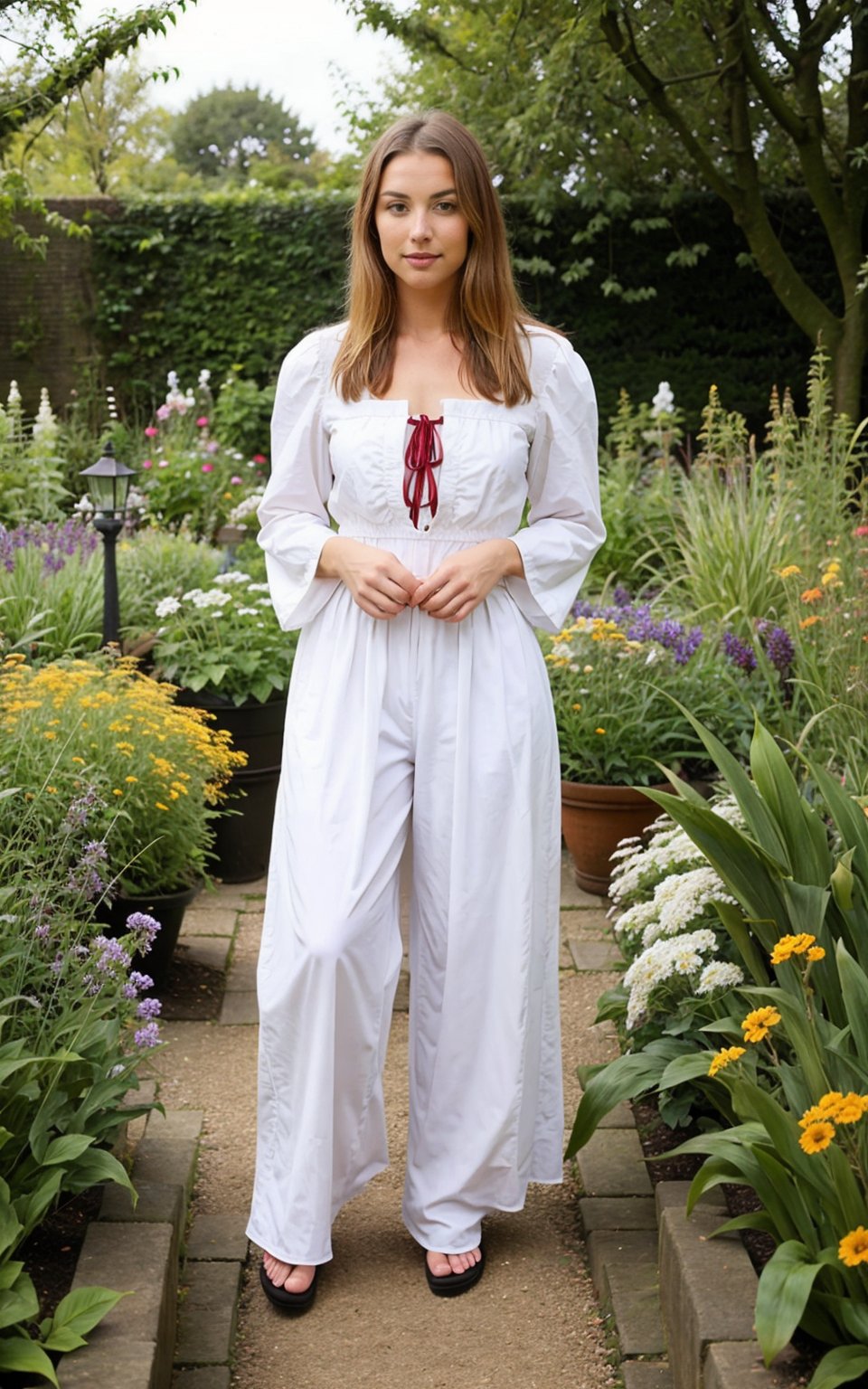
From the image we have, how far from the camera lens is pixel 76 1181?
2.20m

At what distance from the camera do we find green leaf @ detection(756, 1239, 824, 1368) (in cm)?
175

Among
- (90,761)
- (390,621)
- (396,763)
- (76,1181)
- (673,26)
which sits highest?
(673,26)

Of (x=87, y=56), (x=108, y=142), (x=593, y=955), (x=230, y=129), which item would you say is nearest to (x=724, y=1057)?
(x=593, y=955)

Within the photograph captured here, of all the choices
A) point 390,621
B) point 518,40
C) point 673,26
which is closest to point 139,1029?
point 390,621

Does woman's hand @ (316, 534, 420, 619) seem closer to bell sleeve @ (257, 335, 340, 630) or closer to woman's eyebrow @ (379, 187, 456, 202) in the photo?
bell sleeve @ (257, 335, 340, 630)

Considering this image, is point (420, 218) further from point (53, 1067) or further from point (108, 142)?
point (108, 142)

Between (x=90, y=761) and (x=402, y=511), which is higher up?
(x=402, y=511)

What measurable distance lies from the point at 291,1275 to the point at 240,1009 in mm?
1373

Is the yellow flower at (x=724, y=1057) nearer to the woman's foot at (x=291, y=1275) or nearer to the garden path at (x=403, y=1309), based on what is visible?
the garden path at (x=403, y=1309)

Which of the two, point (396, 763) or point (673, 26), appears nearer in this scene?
point (396, 763)

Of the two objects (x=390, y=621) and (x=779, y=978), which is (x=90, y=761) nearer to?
(x=390, y=621)

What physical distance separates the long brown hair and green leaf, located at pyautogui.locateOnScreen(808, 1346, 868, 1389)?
151 centimetres

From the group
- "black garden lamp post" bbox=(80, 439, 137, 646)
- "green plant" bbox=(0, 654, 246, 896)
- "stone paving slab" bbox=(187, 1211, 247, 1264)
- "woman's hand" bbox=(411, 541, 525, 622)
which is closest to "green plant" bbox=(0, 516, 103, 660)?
"black garden lamp post" bbox=(80, 439, 137, 646)

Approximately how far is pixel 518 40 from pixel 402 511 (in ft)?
28.1
